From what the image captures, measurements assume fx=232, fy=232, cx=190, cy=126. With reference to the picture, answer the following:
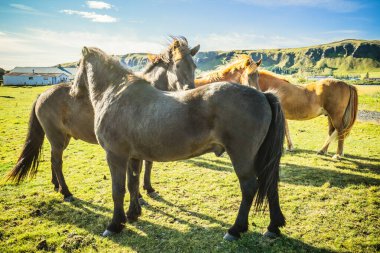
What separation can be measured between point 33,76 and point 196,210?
98.1m

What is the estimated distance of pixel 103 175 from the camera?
255 inches

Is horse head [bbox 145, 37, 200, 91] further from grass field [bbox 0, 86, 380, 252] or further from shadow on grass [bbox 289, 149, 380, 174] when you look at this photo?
shadow on grass [bbox 289, 149, 380, 174]

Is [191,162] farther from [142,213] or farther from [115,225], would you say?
[115,225]

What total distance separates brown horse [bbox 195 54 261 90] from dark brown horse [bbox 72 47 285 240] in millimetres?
3460

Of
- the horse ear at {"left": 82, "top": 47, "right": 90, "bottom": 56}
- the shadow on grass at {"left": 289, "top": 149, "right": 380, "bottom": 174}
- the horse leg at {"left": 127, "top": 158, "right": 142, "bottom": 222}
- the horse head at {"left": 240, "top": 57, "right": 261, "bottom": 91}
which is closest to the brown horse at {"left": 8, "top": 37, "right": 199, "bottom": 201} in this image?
the horse ear at {"left": 82, "top": 47, "right": 90, "bottom": 56}

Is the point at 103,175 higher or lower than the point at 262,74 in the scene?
lower

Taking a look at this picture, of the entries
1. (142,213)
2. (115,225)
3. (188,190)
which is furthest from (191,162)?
(115,225)

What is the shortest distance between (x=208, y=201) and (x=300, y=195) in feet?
6.76

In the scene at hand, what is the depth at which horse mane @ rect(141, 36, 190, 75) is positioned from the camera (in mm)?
5266

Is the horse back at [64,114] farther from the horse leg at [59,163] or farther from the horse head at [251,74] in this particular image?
the horse head at [251,74]

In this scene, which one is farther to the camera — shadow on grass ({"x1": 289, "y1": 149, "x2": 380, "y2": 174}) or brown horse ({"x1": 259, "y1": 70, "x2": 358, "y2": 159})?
brown horse ({"x1": 259, "y1": 70, "x2": 358, "y2": 159})

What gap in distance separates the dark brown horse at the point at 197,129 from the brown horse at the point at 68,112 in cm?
119

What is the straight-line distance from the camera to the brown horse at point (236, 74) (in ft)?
22.5

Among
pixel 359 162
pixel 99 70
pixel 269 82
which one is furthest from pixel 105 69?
pixel 359 162
